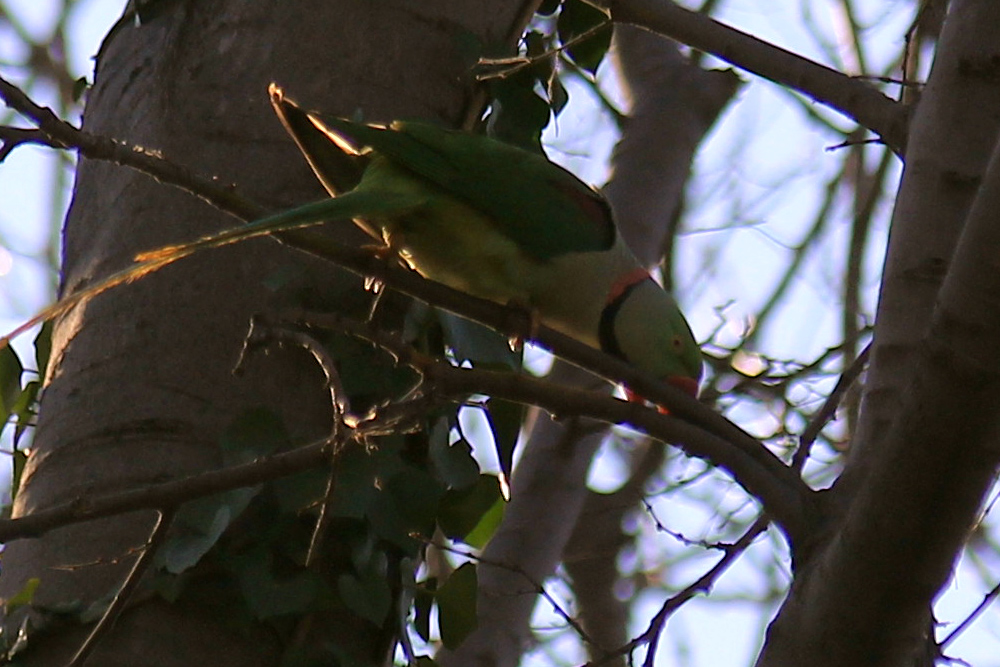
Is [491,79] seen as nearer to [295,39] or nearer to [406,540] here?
[295,39]

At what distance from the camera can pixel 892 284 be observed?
194cm

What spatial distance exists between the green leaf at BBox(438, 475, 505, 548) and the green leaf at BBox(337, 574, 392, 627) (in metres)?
0.28

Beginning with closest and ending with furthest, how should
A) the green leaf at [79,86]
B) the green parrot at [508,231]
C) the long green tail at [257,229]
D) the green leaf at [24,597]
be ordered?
the long green tail at [257,229]
the green leaf at [24,597]
the green parrot at [508,231]
the green leaf at [79,86]

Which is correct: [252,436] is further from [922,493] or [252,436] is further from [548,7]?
[548,7]

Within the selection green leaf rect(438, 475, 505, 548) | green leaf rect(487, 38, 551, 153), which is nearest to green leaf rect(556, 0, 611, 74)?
green leaf rect(487, 38, 551, 153)

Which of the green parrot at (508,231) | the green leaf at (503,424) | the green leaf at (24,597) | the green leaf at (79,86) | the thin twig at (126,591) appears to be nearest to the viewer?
the thin twig at (126,591)

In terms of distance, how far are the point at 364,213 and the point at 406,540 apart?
2.06 feet

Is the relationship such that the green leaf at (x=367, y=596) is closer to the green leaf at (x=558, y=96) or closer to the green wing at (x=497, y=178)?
the green wing at (x=497, y=178)

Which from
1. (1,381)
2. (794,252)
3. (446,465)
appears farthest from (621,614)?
Result: (1,381)

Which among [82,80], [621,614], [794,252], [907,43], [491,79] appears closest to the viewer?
[907,43]

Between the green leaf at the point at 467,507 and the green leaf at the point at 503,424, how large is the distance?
0.21 ft

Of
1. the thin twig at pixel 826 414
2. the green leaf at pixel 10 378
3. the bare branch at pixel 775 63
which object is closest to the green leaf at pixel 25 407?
the green leaf at pixel 10 378

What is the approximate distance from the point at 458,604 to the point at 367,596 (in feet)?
1.07

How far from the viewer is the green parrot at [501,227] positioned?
2.29 metres
